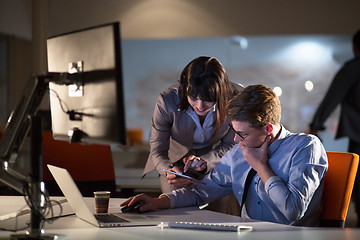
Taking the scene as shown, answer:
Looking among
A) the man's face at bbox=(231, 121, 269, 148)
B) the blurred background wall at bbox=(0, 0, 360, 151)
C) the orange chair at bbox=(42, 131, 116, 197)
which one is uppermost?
the blurred background wall at bbox=(0, 0, 360, 151)

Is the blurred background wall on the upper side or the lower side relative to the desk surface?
upper

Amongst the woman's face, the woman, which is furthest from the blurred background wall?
the woman's face

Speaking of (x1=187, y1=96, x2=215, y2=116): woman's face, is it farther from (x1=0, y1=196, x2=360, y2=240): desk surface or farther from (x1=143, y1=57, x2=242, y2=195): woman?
(x1=0, y1=196, x2=360, y2=240): desk surface

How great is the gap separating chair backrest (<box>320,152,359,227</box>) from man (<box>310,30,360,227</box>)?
224 cm

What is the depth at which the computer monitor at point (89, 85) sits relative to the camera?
4.58 ft

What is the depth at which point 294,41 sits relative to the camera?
5637 mm

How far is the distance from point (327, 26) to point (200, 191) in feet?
12.0

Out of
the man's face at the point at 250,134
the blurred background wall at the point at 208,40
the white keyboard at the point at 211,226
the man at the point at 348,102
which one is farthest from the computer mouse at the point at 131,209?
the blurred background wall at the point at 208,40

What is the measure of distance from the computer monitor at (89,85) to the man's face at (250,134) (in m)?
0.65

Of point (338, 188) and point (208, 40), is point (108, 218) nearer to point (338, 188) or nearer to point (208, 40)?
point (338, 188)

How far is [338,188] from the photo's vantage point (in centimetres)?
189

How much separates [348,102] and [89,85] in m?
3.20

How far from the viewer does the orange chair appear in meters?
3.20

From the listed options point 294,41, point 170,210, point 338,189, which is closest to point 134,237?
point 170,210
